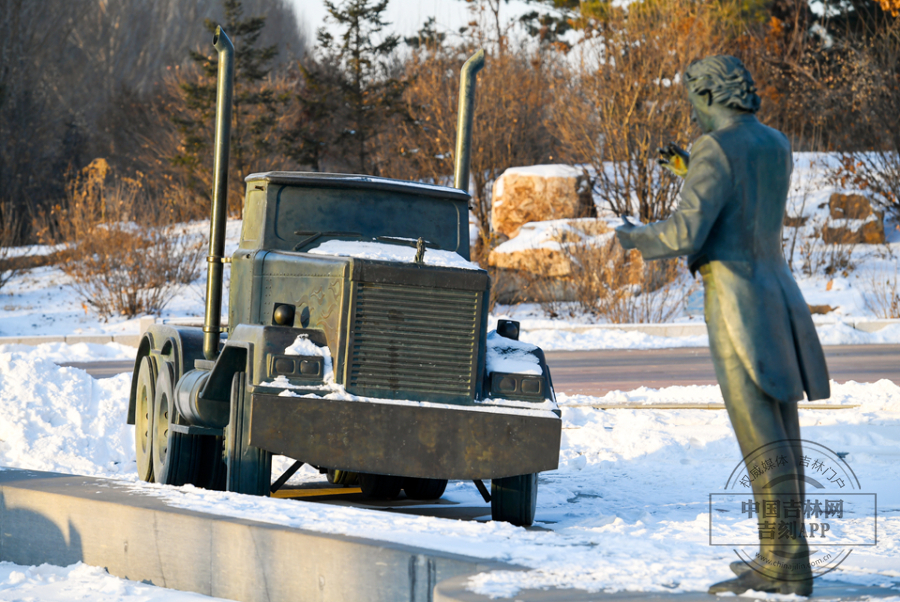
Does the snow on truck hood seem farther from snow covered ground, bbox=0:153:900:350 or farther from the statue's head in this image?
snow covered ground, bbox=0:153:900:350

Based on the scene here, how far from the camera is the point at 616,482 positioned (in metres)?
7.97

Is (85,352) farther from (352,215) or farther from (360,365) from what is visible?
(360,365)

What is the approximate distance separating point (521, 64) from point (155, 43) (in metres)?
42.2

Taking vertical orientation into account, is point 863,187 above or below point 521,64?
below

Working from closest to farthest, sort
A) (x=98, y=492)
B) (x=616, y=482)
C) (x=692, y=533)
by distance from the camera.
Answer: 1. (x=98, y=492)
2. (x=692, y=533)
3. (x=616, y=482)

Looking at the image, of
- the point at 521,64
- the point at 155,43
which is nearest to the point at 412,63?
the point at 521,64

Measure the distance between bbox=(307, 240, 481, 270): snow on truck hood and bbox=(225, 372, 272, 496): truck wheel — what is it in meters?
1.05

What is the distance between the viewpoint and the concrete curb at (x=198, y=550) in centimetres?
407

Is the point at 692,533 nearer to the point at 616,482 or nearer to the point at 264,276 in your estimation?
the point at 616,482

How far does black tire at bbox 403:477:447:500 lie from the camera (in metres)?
7.71

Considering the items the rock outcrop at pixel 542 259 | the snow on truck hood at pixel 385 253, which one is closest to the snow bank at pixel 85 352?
the rock outcrop at pixel 542 259

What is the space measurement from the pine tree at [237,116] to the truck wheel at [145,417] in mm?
27485

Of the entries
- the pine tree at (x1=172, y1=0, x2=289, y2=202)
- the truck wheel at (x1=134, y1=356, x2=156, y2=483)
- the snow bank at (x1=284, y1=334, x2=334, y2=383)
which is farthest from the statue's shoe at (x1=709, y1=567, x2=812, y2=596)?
the pine tree at (x1=172, y1=0, x2=289, y2=202)

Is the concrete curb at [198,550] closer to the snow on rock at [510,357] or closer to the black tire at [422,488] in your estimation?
the snow on rock at [510,357]
